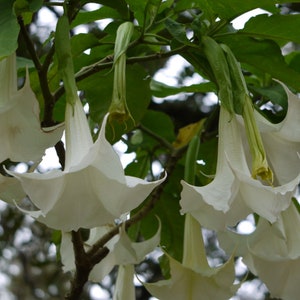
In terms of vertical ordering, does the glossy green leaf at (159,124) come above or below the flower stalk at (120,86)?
below

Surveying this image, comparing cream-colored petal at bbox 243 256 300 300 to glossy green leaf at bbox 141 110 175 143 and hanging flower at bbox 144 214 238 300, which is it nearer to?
hanging flower at bbox 144 214 238 300

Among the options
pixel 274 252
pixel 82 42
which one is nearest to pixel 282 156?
pixel 274 252

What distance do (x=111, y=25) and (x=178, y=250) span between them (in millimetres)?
552

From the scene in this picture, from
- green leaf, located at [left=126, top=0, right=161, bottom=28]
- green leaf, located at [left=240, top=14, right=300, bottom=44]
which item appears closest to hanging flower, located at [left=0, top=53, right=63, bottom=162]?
green leaf, located at [left=126, top=0, right=161, bottom=28]

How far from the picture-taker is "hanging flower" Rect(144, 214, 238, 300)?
1.12 metres

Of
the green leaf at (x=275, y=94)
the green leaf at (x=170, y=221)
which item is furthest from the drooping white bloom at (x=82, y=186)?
the green leaf at (x=170, y=221)

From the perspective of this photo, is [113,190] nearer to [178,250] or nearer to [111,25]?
[111,25]

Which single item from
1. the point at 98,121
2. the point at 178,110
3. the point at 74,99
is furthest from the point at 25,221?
the point at 74,99

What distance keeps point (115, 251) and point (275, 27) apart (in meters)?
0.50

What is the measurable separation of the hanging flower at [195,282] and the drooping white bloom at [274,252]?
73mm

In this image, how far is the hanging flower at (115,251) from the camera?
1.26 metres

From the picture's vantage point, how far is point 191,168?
1208 millimetres

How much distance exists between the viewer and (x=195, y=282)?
114 centimetres

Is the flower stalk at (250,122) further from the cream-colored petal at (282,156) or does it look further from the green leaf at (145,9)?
the green leaf at (145,9)
